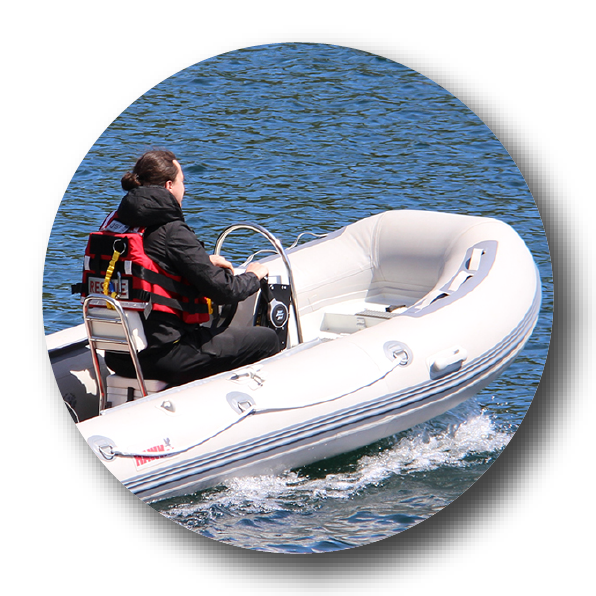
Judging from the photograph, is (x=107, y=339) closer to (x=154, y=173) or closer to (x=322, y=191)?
(x=154, y=173)

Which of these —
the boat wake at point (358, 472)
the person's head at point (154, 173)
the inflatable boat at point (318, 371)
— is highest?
the person's head at point (154, 173)

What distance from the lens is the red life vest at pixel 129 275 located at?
3.27m

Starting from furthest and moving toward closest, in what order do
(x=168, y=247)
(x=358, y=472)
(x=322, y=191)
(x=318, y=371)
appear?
1. (x=322, y=191)
2. (x=358, y=472)
3. (x=318, y=371)
4. (x=168, y=247)

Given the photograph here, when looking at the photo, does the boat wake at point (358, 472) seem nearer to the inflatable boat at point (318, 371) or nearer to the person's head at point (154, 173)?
the inflatable boat at point (318, 371)

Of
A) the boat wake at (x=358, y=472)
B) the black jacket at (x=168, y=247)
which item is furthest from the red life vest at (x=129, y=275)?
the boat wake at (x=358, y=472)

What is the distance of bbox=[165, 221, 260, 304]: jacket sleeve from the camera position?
328 cm

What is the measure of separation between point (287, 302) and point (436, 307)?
68 centimetres

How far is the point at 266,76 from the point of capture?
9.88 metres

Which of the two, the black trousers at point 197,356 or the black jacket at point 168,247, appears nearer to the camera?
the black jacket at point 168,247

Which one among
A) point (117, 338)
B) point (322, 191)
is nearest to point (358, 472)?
point (117, 338)

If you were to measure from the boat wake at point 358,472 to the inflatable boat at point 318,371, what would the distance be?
0.08 metres

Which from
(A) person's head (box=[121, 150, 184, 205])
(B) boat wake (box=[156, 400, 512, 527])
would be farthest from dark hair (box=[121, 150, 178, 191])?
(B) boat wake (box=[156, 400, 512, 527])

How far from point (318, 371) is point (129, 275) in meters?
0.87

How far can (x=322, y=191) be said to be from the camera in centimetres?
783
